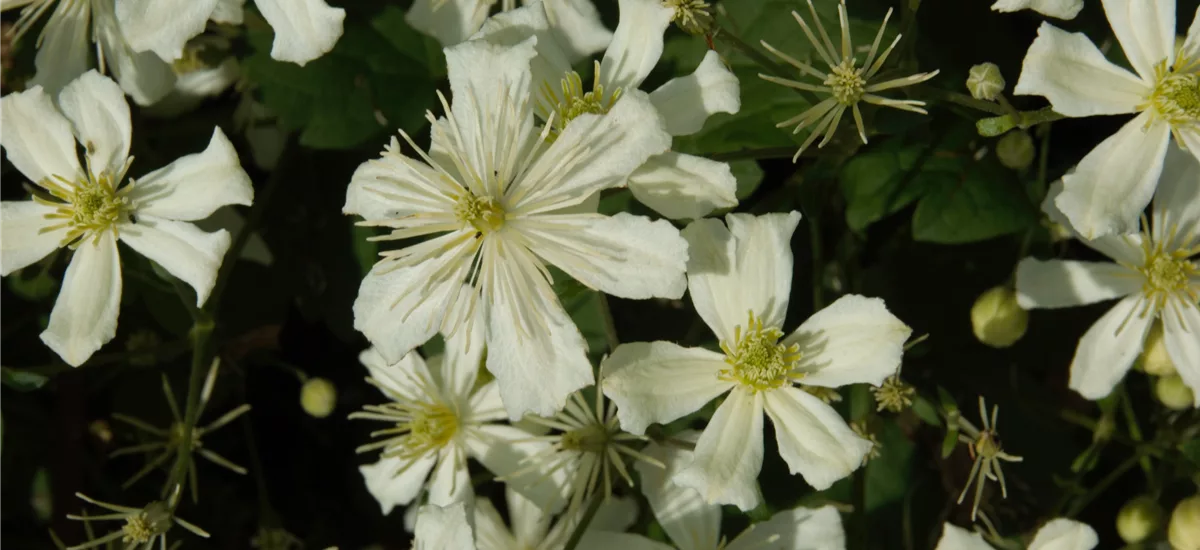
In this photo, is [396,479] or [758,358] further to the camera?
[396,479]

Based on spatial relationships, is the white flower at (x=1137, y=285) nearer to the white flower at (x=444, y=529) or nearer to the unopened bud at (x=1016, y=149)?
the unopened bud at (x=1016, y=149)

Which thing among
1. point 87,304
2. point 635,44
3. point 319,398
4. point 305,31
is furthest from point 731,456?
point 87,304

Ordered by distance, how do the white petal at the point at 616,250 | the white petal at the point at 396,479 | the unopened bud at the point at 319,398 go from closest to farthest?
the white petal at the point at 616,250, the white petal at the point at 396,479, the unopened bud at the point at 319,398

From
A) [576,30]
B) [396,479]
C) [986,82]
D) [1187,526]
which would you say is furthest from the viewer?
[396,479]

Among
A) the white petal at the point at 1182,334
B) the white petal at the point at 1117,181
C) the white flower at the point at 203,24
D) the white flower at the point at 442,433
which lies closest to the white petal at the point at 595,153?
the white flower at the point at 442,433

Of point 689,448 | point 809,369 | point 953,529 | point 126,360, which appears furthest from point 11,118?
point 953,529

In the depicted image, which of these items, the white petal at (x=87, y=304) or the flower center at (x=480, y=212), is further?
the white petal at (x=87, y=304)

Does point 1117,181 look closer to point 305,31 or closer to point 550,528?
point 550,528
